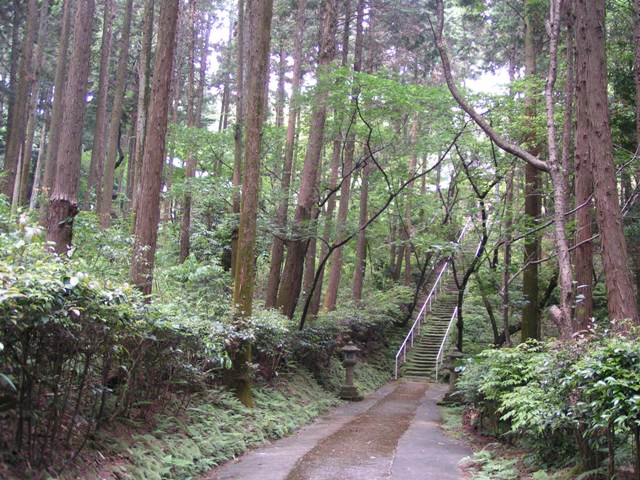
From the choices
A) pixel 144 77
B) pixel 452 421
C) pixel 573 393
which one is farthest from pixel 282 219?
pixel 573 393

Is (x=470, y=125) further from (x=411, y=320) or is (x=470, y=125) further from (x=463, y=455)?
(x=411, y=320)

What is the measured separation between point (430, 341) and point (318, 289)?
21.8ft

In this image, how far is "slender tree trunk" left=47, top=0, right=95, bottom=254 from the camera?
358 inches

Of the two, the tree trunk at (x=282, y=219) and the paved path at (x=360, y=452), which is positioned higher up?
the tree trunk at (x=282, y=219)

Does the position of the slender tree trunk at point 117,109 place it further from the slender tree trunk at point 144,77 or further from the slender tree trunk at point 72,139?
the slender tree trunk at point 72,139

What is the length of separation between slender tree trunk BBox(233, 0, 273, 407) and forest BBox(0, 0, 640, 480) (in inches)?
1.6

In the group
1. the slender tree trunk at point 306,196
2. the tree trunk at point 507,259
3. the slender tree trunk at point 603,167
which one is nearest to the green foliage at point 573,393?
the slender tree trunk at point 603,167

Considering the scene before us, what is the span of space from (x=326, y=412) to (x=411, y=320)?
13404 mm

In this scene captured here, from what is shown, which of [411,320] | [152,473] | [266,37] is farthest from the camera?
[411,320]

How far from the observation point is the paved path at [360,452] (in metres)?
6.57

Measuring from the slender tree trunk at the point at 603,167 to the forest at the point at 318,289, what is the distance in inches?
1.2

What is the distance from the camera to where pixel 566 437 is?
20.6ft

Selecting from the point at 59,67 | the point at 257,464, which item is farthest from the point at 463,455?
the point at 59,67

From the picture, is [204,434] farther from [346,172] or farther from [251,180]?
[346,172]
